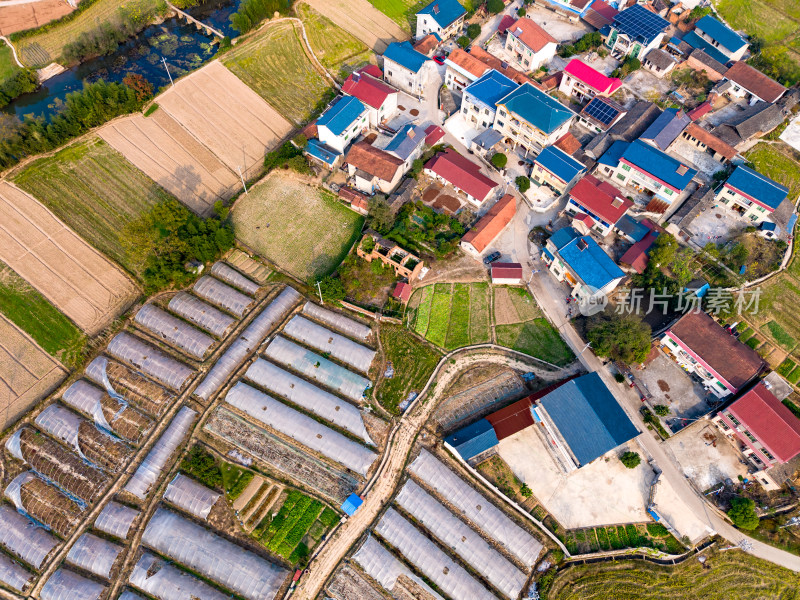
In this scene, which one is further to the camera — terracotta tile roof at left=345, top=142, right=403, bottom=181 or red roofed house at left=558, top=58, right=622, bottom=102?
red roofed house at left=558, top=58, right=622, bottom=102

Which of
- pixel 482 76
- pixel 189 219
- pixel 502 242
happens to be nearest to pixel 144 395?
pixel 189 219

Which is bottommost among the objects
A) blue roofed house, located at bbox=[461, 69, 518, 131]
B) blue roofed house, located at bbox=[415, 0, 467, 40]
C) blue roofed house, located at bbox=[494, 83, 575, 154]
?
blue roofed house, located at bbox=[494, 83, 575, 154]

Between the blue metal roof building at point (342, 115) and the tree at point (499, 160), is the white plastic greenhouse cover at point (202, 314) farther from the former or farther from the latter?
the tree at point (499, 160)

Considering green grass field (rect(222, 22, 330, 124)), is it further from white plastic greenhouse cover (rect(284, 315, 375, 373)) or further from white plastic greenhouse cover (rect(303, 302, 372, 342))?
white plastic greenhouse cover (rect(284, 315, 375, 373))

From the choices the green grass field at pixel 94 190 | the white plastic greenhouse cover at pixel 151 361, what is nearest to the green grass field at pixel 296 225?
the green grass field at pixel 94 190

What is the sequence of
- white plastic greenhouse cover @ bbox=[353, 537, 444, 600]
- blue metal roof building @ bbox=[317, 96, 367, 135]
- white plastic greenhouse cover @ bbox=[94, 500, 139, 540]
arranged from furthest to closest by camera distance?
blue metal roof building @ bbox=[317, 96, 367, 135]
white plastic greenhouse cover @ bbox=[94, 500, 139, 540]
white plastic greenhouse cover @ bbox=[353, 537, 444, 600]

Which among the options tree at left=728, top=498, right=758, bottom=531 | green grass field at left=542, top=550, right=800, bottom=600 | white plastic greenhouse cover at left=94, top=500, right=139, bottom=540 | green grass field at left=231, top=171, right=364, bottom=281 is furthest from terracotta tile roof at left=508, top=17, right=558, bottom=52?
white plastic greenhouse cover at left=94, top=500, right=139, bottom=540

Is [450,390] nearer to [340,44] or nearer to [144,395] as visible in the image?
[144,395]
